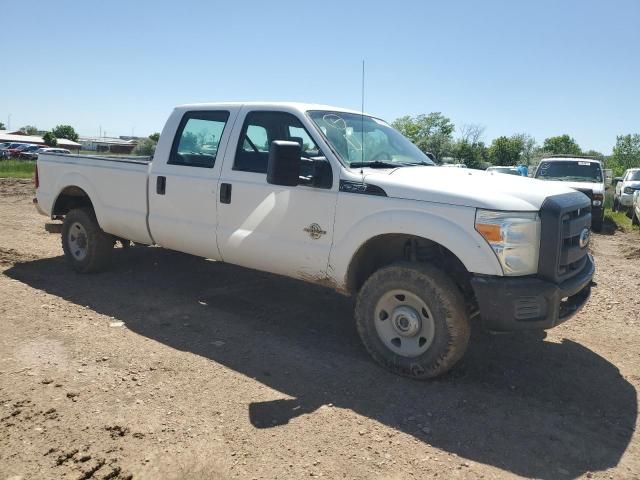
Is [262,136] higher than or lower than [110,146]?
lower

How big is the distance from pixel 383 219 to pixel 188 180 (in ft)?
7.22

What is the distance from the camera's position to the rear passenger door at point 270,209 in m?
4.36

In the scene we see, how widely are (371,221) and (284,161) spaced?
2.58 ft

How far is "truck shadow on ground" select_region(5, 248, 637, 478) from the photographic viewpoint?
10.5 feet

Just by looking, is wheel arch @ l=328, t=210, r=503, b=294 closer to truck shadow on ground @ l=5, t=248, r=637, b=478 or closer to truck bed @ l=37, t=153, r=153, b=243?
truck shadow on ground @ l=5, t=248, r=637, b=478

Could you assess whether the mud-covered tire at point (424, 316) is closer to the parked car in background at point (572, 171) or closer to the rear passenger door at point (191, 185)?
the rear passenger door at point (191, 185)

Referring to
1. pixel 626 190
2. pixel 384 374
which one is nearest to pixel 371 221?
pixel 384 374

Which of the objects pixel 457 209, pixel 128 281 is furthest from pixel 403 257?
pixel 128 281

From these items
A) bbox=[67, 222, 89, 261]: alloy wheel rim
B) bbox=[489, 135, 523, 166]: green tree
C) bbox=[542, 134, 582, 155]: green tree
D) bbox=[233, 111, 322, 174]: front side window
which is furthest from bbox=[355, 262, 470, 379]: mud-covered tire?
bbox=[542, 134, 582, 155]: green tree

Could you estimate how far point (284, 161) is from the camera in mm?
3959

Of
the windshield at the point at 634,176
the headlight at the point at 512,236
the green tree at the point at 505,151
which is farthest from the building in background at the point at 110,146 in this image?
the green tree at the point at 505,151

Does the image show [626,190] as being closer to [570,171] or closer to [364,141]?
[570,171]

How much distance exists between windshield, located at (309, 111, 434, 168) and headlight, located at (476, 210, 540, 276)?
1284 millimetres

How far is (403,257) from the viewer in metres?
4.33
